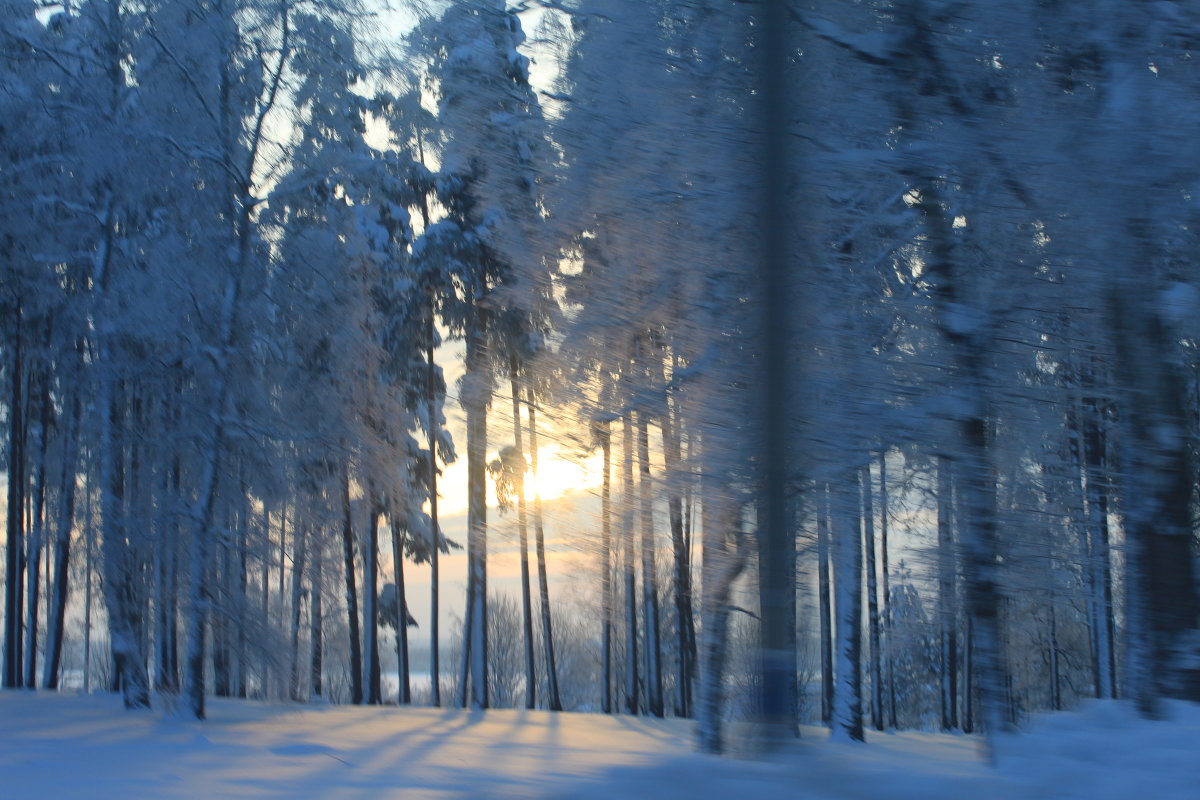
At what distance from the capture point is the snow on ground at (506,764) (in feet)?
14.3

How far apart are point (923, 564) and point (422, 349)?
687 inches

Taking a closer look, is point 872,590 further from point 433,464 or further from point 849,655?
point 433,464

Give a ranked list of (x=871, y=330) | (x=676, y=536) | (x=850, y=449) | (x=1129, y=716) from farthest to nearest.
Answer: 1. (x=676, y=536)
2. (x=871, y=330)
3. (x=850, y=449)
4. (x=1129, y=716)

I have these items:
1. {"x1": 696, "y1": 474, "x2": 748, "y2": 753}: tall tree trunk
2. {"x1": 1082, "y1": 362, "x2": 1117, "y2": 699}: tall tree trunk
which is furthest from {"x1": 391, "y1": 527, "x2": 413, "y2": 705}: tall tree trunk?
{"x1": 696, "y1": 474, "x2": 748, "y2": 753}: tall tree trunk

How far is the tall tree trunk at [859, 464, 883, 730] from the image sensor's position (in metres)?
8.19

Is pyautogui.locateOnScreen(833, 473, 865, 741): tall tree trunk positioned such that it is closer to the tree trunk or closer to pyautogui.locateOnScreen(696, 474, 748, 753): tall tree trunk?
pyautogui.locateOnScreen(696, 474, 748, 753): tall tree trunk

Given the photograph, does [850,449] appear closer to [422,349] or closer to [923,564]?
[923,564]

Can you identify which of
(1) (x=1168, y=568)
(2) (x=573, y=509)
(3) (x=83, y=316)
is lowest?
(1) (x=1168, y=568)

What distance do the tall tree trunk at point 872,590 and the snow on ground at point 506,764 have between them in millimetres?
1992

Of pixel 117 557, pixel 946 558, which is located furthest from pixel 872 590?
pixel 117 557

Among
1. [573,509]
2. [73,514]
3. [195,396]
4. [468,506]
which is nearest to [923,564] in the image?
[573,509]

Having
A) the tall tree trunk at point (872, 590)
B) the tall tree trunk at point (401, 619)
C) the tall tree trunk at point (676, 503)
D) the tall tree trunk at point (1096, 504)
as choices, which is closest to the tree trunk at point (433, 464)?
the tall tree trunk at point (401, 619)

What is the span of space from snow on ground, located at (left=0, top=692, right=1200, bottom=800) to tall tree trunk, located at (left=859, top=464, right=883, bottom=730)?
1992 mm

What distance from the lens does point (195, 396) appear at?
43.1 ft
